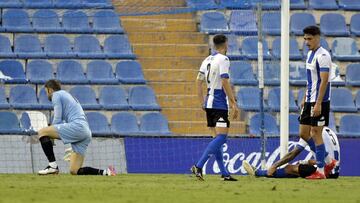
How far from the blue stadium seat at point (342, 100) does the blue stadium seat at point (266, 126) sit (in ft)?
5.47

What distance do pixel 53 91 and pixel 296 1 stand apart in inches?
438

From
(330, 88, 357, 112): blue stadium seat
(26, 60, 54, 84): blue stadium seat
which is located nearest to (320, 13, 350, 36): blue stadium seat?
(330, 88, 357, 112): blue stadium seat

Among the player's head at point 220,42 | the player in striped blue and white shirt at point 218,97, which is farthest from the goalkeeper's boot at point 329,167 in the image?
the player's head at point 220,42

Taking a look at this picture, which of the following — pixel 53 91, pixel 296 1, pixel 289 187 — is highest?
pixel 296 1

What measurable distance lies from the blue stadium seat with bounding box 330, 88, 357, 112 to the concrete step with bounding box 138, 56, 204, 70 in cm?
316

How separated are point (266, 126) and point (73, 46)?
5.03 m

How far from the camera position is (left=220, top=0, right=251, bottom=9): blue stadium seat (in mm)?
24772

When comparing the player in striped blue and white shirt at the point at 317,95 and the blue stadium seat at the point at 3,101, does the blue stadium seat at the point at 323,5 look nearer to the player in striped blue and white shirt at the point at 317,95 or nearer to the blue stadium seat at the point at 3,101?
the blue stadium seat at the point at 3,101

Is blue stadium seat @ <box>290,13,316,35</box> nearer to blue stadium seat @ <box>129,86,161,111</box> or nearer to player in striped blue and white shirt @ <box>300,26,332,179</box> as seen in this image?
blue stadium seat @ <box>129,86,161,111</box>

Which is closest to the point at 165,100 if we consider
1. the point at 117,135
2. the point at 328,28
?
the point at 117,135

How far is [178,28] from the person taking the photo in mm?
26266

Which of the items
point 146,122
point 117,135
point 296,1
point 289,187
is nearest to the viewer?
point 289,187

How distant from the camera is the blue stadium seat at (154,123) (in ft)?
75.8

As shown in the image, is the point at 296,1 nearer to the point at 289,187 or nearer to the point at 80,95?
the point at 80,95
